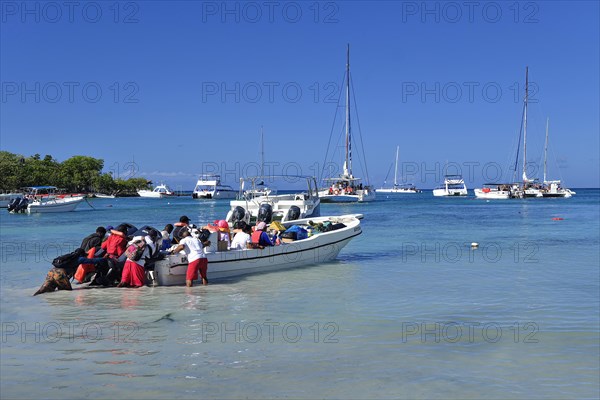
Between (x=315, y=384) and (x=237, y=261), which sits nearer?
(x=315, y=384)

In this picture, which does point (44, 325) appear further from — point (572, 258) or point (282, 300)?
point (572, 258)

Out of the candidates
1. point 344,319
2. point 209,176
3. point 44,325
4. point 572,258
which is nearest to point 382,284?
point 344,319

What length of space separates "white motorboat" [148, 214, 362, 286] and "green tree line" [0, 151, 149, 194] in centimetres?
9832

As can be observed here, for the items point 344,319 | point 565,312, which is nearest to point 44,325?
point 344,319

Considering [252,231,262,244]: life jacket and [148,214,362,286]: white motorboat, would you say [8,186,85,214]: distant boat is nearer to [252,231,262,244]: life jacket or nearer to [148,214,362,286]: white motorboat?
[148,214,362,286]: white motorboat

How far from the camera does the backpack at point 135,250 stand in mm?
12602

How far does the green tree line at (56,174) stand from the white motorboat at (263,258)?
3871 inches

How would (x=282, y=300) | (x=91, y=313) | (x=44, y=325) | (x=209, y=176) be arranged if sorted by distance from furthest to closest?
(x=209, y=176), (x=282, y=300), (x=91, y=313), (x=44, y=325)

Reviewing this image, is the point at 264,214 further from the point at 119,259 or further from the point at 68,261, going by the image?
the point at 68,261

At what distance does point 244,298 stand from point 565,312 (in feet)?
20.5

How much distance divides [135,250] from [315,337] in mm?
5429

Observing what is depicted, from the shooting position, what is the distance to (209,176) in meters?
131

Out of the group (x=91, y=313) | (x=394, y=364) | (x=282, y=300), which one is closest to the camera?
(x=394, y=364)

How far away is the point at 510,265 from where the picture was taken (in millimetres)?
17703
